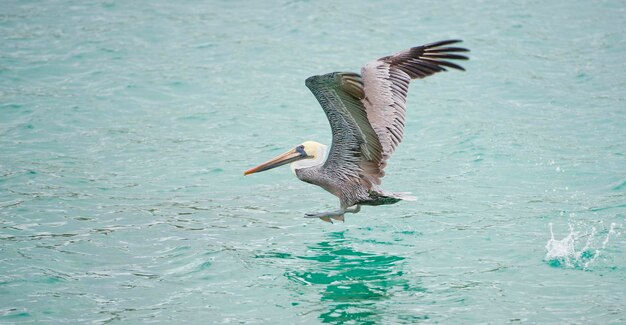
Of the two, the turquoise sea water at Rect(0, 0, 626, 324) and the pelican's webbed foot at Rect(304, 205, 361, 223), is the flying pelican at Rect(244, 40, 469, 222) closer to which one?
the pelican's webbed foot at Rect(304, 205, 361, 223)

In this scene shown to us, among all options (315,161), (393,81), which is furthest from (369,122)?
(315,161)

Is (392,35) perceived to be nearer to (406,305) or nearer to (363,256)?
(363,256)

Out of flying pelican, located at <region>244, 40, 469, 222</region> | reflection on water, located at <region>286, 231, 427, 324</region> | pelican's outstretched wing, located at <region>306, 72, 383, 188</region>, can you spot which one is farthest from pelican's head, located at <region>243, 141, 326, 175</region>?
reflection on water, located at <region>286, 231, 427, 324</region>

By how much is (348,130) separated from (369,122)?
22cm

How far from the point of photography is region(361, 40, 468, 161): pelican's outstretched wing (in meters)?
6.65

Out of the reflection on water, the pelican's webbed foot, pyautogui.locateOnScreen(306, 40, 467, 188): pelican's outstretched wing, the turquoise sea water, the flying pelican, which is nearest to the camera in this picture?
the reflection on water

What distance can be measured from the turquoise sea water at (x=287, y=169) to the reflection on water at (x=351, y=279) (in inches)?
0.8

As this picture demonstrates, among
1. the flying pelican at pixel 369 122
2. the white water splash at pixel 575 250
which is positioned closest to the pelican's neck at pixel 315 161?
the flying pelican at pixel 369 122

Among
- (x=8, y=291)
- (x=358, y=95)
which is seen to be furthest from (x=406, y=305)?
(x=8, y=291)

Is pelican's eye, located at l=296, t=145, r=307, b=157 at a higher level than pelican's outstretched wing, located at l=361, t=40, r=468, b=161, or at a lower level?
lower

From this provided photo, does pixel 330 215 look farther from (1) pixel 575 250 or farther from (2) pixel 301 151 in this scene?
(1) pixel 575 250

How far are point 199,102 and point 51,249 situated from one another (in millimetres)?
4150

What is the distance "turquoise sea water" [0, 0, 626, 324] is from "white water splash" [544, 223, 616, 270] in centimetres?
2

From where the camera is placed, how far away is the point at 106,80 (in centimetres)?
1117
